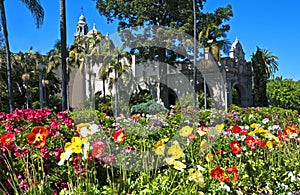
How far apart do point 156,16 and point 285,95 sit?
13781 millimetres

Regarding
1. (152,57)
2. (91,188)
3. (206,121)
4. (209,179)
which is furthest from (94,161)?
(152,57)

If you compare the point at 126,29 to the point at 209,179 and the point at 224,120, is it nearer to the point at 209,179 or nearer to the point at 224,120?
the point at 224,120

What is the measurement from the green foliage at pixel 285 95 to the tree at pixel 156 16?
11011 millimetres

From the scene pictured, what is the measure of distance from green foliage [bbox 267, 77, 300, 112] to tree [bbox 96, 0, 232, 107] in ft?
36.1

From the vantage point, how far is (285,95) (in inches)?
1176

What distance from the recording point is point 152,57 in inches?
896

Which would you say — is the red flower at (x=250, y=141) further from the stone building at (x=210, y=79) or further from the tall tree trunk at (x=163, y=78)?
the tall tree trunk at (x=163, y=78)

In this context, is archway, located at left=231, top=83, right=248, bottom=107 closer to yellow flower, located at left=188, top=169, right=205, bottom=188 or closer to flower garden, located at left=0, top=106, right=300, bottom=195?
flower garden, located at left=0, top=106, right=300, bottom=195

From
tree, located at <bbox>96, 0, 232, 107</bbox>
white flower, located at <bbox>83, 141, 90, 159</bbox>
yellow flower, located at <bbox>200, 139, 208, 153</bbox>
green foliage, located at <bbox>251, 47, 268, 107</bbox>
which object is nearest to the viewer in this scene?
white flower, located at <bbox>83, 141, 90, 159</bbox>

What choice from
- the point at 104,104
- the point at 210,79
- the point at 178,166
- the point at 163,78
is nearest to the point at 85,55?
the point at 104,104

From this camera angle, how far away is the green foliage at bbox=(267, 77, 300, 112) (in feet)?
96.1

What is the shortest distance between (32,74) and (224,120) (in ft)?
72.7

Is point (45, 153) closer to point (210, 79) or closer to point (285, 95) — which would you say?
point (210, 79)

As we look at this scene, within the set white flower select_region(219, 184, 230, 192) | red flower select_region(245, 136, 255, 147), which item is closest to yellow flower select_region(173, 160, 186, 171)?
white flower select_region(219, 184, 230, 192)
